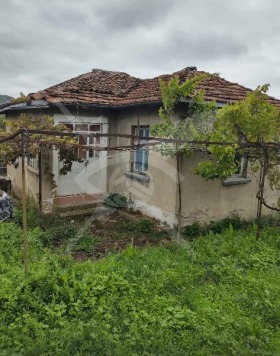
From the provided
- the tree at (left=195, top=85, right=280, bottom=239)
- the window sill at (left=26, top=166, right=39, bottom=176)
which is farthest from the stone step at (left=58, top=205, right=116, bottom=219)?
the tree at (left=195, top=85, right=280, bottom=239)

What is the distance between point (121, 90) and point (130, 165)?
2841 millimetres

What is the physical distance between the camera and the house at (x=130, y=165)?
319 inches

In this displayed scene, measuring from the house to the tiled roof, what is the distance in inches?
0.9

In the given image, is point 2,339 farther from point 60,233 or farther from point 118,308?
point 60,233

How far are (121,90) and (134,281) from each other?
24.8 feet

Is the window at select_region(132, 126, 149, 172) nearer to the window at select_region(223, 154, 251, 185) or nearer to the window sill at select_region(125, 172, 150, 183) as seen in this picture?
the window sill at select_region(125, 172, 150, 183)

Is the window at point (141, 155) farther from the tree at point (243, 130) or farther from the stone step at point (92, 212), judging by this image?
the tree at point (243, 130)

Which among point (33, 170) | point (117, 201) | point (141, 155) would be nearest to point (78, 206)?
point (117, 201)

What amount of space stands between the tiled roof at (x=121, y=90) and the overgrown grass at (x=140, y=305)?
14.8 feet

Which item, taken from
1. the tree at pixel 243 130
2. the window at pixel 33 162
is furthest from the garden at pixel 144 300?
the window at pixel 33 162

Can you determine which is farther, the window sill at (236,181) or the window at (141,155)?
the window at (141,155)

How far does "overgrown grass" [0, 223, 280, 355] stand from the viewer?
3271mm

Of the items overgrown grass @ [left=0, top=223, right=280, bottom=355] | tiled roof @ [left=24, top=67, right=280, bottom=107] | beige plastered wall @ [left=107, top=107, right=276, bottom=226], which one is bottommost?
overgrown grass @ [left=0, top=223, right=280, bottom=355]

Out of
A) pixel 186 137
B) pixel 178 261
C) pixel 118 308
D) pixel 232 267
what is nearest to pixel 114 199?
pixel 186 137
